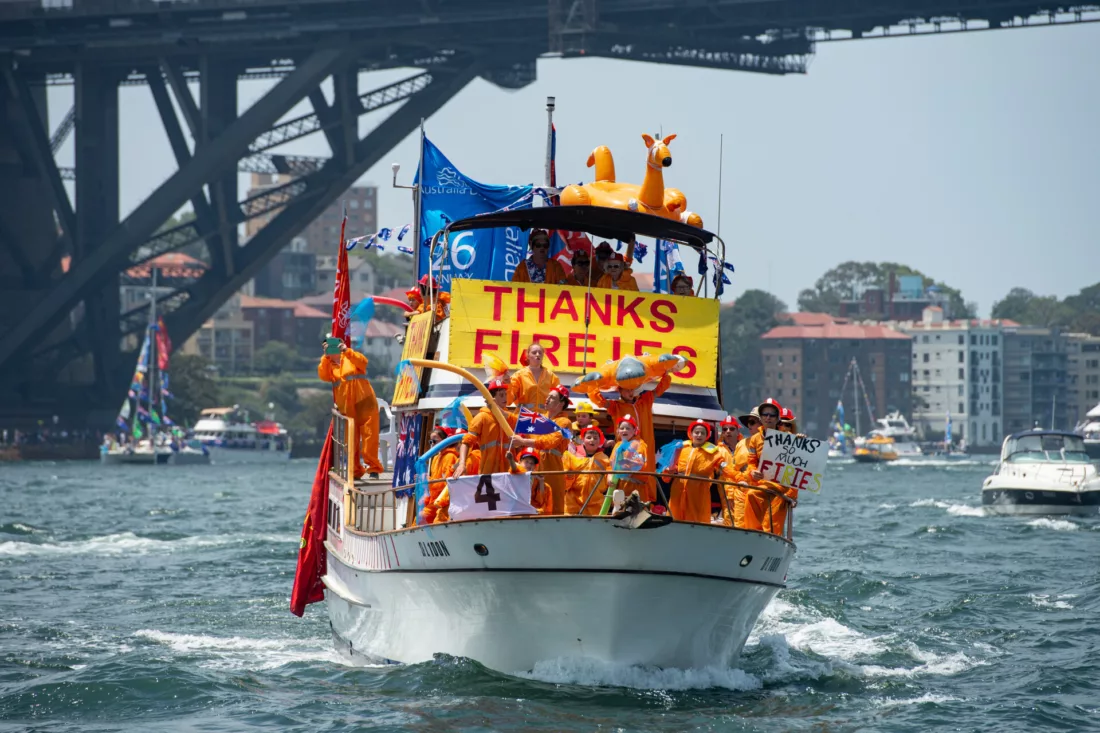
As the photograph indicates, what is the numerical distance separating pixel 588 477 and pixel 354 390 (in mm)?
4860

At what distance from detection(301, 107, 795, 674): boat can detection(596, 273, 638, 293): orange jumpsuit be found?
0.46m

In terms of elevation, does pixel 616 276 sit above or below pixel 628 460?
above

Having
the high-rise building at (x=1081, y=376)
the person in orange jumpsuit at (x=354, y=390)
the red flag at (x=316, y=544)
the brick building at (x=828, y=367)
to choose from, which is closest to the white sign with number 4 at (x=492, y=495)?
the person in orange jumpsuit at (x=354, y=390)

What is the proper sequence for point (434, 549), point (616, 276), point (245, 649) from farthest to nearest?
point (245, 649) < point (616, 276) < point (434, 549)

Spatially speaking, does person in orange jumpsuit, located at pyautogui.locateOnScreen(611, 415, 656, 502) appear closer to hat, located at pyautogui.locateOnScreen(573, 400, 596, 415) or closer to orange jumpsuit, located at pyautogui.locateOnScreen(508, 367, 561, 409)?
hat, located at pyautogui.locateOnScreen(573, 400, 596, 415)

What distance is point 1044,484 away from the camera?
41812mm

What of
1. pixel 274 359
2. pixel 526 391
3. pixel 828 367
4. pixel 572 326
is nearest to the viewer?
pixel 526 391

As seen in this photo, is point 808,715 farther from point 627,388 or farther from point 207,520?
point 207,520

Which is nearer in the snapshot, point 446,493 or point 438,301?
point 446,493

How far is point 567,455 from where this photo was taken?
14570mm

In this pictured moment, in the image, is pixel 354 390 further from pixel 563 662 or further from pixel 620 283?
pixel 563 662

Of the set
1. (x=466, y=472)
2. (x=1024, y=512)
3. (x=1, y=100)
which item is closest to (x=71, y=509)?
(x=1024, y=512)

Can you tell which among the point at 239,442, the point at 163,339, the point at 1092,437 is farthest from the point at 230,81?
the point at 1092,437

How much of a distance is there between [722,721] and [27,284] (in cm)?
6704
